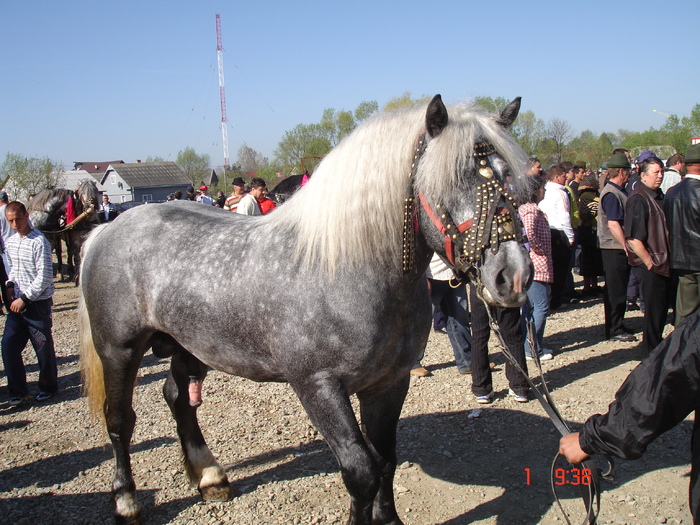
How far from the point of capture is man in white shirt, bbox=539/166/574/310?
26.8ft

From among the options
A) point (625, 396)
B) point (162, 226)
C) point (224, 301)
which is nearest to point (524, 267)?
point (625, 396)

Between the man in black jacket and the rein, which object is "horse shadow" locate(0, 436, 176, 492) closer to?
the man in black jacket

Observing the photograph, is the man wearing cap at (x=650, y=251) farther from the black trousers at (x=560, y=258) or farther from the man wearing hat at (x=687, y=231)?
the black trousers at (x=560, y=258)

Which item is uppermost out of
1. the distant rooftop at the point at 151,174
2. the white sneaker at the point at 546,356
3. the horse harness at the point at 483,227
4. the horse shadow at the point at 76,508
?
the distant rooftop at the point at 151,174

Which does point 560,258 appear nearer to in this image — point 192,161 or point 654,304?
point 654,304

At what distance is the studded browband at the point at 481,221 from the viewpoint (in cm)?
210

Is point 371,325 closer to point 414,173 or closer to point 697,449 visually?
point 414,173

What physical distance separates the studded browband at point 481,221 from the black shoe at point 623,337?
5.47 metres

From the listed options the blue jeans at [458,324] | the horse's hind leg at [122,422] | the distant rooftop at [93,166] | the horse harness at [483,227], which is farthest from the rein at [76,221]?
the distant rooftop at [93,166]

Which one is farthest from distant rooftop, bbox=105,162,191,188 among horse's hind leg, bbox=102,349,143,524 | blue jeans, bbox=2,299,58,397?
horse's hind leg, bbox=102,349,143,524

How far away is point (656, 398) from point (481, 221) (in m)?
0.86

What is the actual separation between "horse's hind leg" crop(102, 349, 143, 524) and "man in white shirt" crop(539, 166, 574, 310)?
655 centimetres

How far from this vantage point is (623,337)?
6766 millimetres

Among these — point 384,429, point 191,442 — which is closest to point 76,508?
point 191,442
